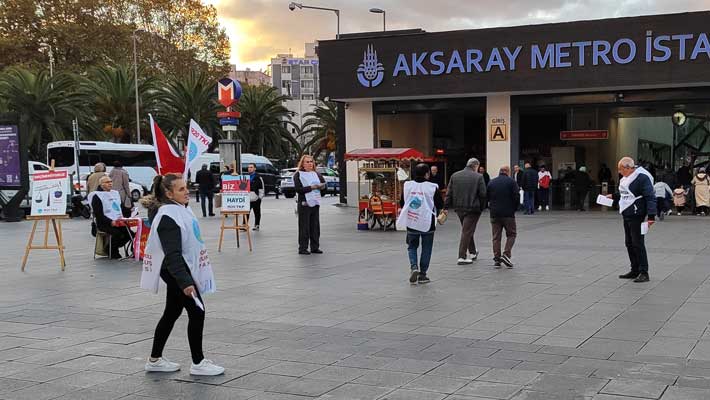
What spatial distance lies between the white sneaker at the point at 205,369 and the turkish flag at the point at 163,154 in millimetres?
6137

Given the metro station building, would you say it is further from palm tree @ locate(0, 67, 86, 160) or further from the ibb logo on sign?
palm tree @ locate(0, 67, 86, 160)

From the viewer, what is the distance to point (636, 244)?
9.91 metres

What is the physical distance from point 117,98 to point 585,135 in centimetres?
2964

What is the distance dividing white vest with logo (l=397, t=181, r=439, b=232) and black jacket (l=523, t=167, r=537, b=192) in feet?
46.7

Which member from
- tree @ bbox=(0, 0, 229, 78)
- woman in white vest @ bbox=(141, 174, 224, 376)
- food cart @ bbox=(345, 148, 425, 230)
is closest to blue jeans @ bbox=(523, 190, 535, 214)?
food cart @ bbox=(345, 148, 425, 230)

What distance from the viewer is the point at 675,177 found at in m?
23.9

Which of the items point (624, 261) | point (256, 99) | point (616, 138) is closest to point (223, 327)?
point (624, 261)

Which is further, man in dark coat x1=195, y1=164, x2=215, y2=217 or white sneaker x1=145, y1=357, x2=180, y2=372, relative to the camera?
man in dark coat x1=195, y1=164, x2=215, y2=217

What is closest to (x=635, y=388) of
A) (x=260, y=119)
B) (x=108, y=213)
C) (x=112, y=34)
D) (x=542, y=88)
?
(x=108, y=213)

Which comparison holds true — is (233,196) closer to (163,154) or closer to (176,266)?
(163,154)

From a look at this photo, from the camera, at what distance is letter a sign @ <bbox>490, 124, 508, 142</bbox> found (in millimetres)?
25656

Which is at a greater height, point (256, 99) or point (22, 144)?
point (256, 99)

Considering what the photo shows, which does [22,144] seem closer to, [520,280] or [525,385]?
[520,280]

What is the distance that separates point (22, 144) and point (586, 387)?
71.2 feet
